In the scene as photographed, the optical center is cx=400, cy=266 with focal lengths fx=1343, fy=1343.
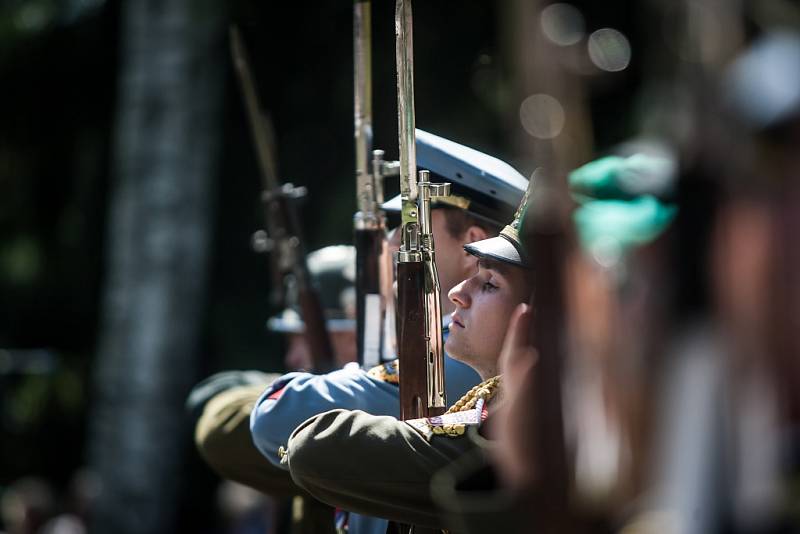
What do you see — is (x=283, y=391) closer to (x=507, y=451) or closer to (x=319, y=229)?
(x=507, y=451)

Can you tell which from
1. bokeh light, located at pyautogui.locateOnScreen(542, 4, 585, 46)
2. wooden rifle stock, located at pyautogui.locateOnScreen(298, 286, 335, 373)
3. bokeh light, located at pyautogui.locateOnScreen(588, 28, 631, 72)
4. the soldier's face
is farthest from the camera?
wooden rifle stock, located at pyautogui.locateOnScreen(298, 286, 335, 373)

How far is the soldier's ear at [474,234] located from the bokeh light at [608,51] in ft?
3.74

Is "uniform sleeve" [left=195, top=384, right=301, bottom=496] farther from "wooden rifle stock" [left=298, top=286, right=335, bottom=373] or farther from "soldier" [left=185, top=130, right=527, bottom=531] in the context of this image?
"wooden rifle stock" [left=298, top=286, right=335, bottom=373]

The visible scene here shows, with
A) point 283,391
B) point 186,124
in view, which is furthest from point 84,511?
point 283,391

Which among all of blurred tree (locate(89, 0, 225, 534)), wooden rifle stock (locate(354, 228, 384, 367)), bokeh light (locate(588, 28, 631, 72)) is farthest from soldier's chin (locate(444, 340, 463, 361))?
blurred tree (locate(89, 0, 225, 534))

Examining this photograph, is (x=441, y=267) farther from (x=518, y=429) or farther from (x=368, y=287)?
(x=518, y=429)

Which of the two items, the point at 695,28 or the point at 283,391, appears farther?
the point at 283,391

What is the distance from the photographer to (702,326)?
1.27m

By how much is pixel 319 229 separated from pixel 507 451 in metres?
5.29

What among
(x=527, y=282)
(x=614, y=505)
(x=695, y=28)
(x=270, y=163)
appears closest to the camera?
(x=695, y=28)

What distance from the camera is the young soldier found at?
2.32 meters

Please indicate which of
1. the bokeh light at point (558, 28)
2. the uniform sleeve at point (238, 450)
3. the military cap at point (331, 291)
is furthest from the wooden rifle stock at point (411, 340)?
the military cap at point (331, 291)

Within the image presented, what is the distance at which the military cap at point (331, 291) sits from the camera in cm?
438

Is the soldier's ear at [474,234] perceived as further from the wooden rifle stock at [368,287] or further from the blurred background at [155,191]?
the blurred background at [155,191]
